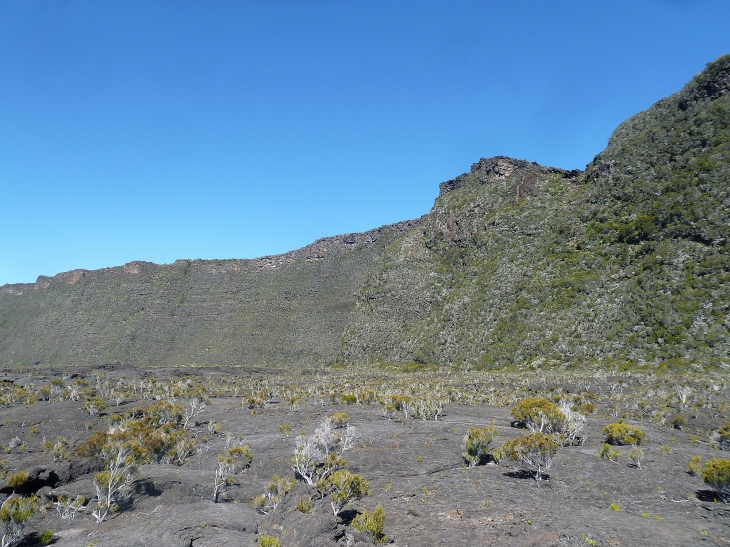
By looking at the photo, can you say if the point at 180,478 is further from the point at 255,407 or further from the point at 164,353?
the point at 164,353

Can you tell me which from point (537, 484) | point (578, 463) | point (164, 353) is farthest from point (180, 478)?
point (164, 353)

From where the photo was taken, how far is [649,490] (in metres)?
Result: 12.5

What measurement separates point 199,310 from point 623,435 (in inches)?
4616

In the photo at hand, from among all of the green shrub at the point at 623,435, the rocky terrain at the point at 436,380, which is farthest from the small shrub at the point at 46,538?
the green shrub at the point at 623,435

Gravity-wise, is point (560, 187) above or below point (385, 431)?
above

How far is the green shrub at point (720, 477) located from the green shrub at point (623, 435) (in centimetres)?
663

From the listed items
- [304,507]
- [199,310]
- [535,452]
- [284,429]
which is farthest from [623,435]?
[199,310]

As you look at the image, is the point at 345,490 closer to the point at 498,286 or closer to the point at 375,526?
the point at 375,526

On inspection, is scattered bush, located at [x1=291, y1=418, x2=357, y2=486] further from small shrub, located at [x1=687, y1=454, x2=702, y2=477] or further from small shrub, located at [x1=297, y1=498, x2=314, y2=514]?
small shrub, located at [x1=687, y1=454, x2=702, y2=477]

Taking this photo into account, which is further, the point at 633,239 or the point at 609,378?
the point at 633,239

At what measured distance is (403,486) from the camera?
1412cm

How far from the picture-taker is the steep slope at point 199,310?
103062mm

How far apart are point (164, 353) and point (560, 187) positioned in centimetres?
9998

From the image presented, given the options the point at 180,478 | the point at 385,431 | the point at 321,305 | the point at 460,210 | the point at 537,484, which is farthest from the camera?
the point at 321,305
